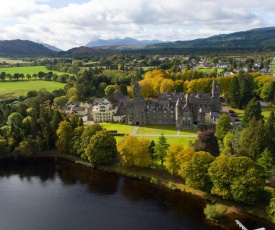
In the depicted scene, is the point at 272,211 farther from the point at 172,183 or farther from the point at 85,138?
the point at 85,138

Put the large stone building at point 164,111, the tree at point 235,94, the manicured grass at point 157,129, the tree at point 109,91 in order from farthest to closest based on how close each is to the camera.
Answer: the tree at point 109,91, the tree at point 235,94, the large stone building at point 164,111, the manicured grass at point 157,129

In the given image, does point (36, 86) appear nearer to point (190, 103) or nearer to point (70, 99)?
point (70, 99)

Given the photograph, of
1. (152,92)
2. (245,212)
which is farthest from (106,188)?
(152,92)

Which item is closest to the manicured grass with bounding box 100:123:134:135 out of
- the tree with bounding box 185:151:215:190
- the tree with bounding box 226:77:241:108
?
the tree with bounding box 185:151:215:190

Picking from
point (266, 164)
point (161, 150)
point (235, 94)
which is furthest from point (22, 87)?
point (266, 164)

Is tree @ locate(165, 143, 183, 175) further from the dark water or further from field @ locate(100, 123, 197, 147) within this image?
field @ locate(100, 123, 197, 147)

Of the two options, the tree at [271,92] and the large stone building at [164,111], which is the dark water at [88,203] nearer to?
the large stone building at [164,111]

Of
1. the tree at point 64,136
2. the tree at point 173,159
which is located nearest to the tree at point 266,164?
the tree at point 173,159
